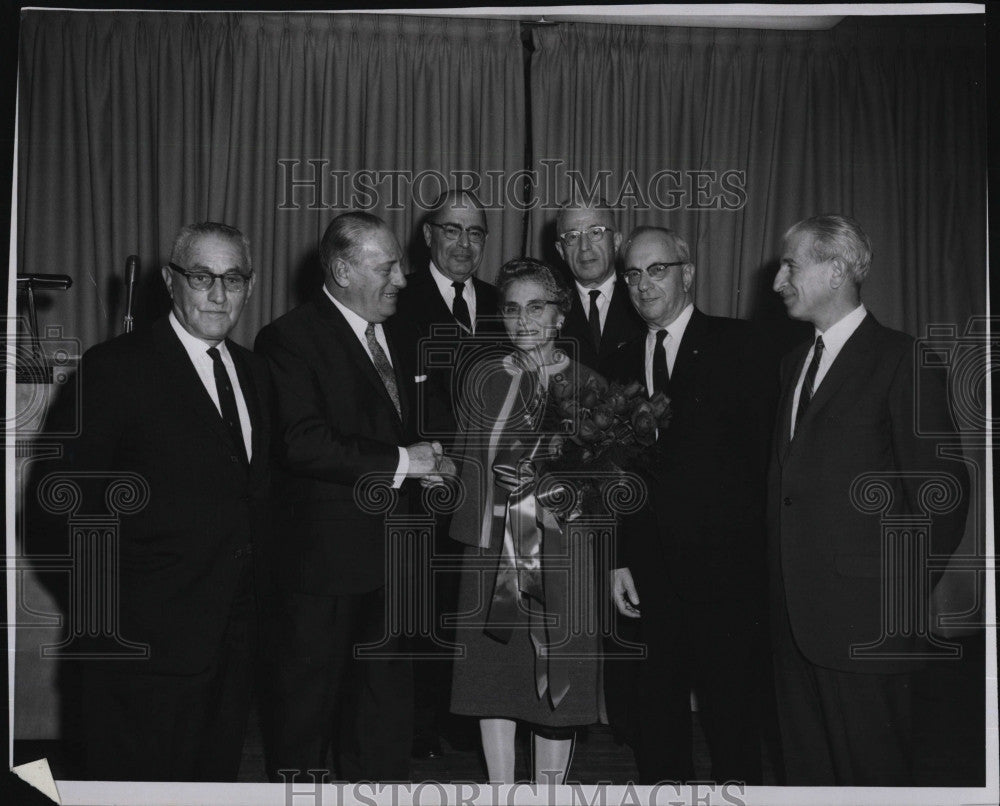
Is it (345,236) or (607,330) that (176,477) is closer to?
(345,236)

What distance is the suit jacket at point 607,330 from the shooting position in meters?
3.16

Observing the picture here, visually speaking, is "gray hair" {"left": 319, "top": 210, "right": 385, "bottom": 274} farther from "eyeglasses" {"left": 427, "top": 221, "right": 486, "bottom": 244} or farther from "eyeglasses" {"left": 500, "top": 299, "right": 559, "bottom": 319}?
"eyeglasses" {"left": 500, "top": 299, "right": 559, "bottom": 319}

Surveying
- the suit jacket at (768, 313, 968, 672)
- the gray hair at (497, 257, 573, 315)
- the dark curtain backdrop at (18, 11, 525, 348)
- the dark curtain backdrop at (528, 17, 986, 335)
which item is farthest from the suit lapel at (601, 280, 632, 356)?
the suit jacket at (768, 313, 968, 672)

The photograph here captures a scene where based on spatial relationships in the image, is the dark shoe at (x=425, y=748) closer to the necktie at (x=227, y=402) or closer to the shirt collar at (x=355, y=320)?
the necktie at (x=227, y=402)

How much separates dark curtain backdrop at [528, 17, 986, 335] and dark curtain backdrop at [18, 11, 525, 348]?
236mm

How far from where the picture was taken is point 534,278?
10.2 feet

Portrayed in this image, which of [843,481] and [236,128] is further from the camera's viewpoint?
[236,128]

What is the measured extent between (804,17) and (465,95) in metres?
1.15

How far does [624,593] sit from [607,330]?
0.82 meters

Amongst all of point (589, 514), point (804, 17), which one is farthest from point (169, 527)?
point (804, 17)

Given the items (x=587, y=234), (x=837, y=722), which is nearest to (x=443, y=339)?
(x=587, y=234)

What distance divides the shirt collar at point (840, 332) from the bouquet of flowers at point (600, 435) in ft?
1.75

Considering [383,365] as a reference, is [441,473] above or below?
Answer: below

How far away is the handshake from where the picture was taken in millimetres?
3027
